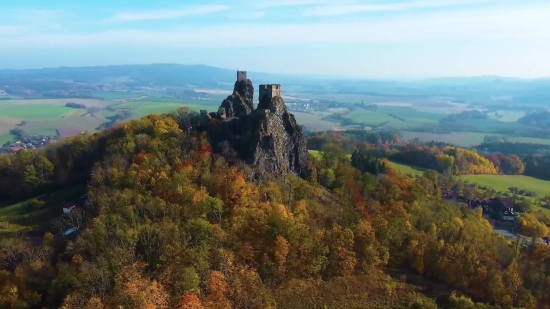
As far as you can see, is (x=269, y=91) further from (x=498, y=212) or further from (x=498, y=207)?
(x=498, y=207)

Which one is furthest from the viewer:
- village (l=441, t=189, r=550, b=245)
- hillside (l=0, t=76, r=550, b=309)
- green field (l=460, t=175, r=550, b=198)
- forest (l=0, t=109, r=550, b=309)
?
green field (l=460, t=175, r=550, b=198)

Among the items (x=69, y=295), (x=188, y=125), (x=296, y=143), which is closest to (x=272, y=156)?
(x=296, y=143)

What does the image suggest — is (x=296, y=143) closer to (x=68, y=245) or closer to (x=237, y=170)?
(x=237, y=170)

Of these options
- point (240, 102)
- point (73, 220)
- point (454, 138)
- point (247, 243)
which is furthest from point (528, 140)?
point (73, 220)

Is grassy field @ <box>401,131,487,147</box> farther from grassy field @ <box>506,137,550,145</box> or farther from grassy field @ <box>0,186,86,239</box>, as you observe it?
grassy field @ <box>0,186,86,239</box>

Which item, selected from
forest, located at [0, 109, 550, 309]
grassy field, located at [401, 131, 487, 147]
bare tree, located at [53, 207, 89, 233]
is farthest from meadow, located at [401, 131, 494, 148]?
bare tree, located at [53, 207, 89, 233]

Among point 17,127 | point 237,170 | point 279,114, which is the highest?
point 279,114

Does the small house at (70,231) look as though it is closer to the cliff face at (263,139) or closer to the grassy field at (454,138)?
the cliff face at (263,139)
